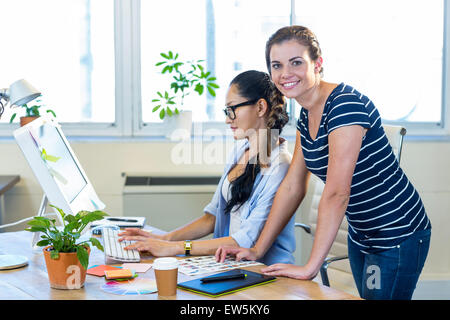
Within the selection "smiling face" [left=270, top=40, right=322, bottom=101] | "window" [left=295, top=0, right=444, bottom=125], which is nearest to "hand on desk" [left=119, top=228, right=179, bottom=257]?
"smiling face" [left=270, top=40, right=322, bottom=101]

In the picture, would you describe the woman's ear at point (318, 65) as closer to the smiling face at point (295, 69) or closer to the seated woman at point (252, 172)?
the smiling face at point (295, 69)

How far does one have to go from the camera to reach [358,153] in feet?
5.12

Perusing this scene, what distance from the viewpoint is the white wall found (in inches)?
125

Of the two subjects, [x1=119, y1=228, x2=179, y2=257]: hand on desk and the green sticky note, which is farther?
[x1=119, y1=228, x2=179, y2=257]: hand on desk

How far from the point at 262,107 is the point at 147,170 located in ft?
4.65

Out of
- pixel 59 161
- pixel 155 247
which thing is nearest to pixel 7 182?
pixel 59 161

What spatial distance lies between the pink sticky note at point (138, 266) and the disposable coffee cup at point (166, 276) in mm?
251

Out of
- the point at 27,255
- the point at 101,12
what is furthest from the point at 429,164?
the point at 27,255

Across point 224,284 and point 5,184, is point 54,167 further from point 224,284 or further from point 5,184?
point 5,184

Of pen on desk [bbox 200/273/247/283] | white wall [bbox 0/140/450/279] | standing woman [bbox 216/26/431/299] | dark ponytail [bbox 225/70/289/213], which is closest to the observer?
pen on desk [bbox 200/273/247/283]

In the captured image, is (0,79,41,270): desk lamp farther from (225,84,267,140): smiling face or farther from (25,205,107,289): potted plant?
(225,84,267,140): smiling face
